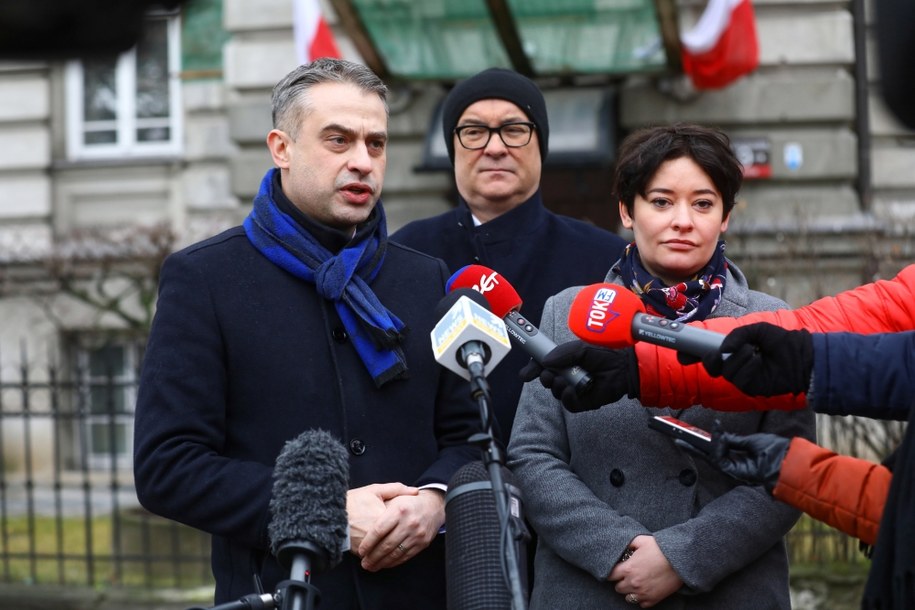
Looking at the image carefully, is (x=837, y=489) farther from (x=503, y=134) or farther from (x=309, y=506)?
(x=503, y=134)

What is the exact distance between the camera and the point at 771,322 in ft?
9.65

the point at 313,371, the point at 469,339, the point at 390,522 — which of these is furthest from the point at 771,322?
the point at 313,371

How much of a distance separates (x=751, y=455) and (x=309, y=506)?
868mm

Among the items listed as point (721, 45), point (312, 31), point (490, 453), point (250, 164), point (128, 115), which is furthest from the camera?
point (128, 115)

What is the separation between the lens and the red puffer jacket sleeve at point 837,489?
2521mm

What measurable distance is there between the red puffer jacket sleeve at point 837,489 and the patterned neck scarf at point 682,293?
0.78 meters

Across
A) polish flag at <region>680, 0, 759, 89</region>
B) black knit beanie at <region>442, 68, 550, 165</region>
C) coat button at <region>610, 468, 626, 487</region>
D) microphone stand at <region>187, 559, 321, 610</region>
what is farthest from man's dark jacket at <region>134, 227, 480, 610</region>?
polish flag at <region>680, 0, 759, 89</region>

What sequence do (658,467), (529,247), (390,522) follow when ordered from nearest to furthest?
(390,522), (658,467), (529,247)

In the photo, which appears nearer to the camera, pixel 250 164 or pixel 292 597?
pixel 292 597

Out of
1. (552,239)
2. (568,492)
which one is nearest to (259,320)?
(568,492)

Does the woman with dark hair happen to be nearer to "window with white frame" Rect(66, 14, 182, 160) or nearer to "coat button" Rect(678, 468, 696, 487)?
"coat button" Rect(678, 468, 696, 487)

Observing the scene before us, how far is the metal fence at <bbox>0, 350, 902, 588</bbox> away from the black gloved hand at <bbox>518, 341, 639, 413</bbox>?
155 inches

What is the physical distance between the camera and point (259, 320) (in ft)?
10.4

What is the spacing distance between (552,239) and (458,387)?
39.0 inches
